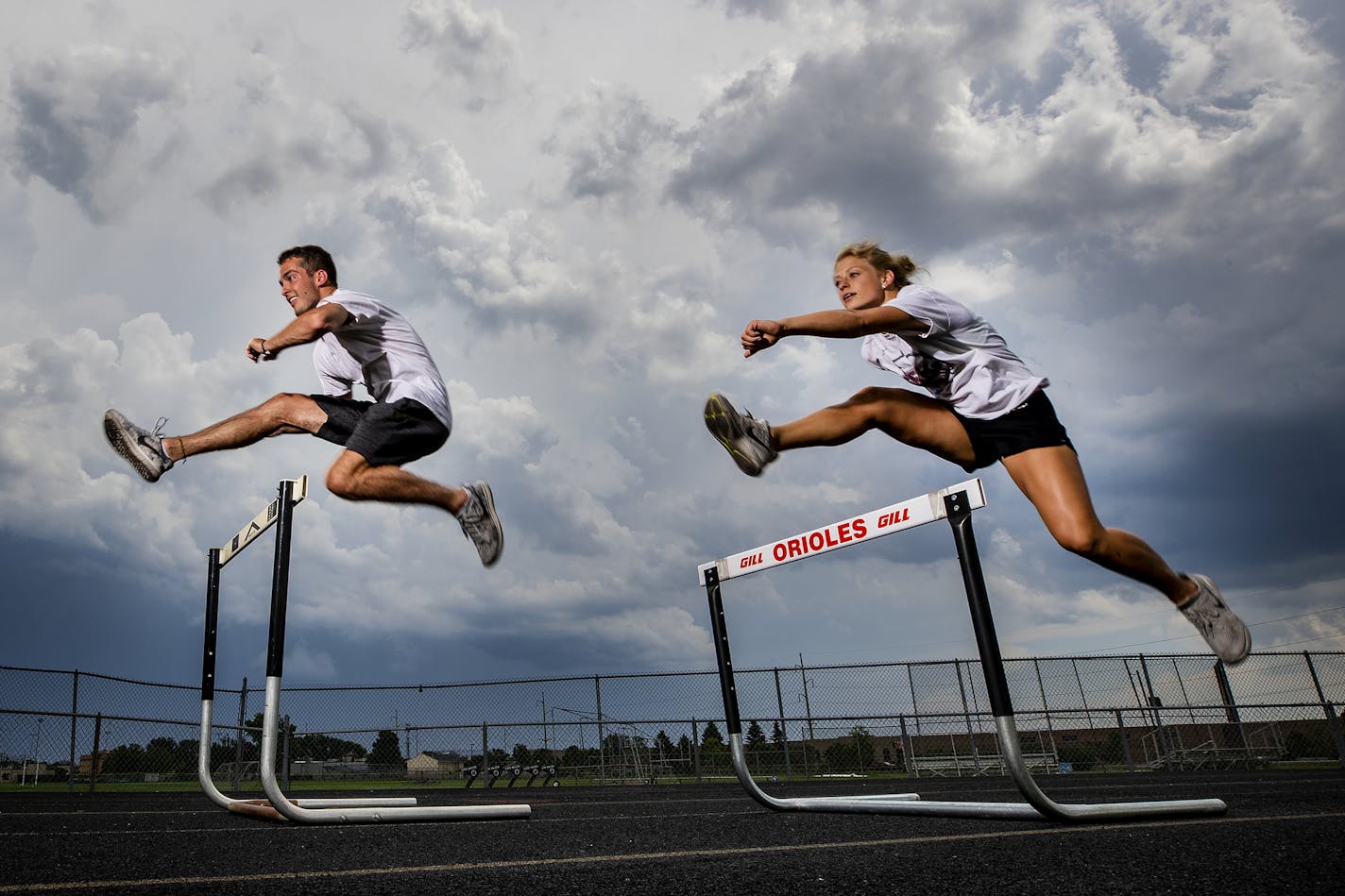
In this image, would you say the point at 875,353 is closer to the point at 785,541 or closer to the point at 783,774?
the point at 785,541

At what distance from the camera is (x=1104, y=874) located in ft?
7.07

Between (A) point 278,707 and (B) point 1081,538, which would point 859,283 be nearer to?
(B) point 1081,538

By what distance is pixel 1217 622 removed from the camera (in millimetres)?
3471

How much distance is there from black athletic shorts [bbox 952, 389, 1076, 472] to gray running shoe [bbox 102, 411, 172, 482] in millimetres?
3675

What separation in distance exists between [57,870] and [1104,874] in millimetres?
2872

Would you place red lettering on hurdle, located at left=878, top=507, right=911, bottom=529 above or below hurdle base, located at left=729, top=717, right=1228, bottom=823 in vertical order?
above

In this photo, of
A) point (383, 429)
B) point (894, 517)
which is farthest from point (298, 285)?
point (894, 517)

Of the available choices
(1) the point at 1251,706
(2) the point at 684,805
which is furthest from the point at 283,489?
(1) the point at 1251,706

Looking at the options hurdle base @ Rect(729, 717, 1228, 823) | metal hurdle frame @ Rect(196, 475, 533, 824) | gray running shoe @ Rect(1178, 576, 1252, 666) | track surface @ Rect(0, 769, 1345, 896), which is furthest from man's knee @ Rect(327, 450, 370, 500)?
gray running shoe @ Rect(1178, 576, 1252, 666)

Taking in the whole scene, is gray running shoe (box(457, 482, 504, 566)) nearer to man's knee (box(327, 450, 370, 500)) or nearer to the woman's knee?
man's knee (box(327, 450, 370, 500))

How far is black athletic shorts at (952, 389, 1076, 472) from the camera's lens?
10.8ft

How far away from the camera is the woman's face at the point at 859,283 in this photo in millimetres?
3783

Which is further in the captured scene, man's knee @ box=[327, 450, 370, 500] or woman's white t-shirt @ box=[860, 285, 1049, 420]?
man's knee @ box=[327, 450, 370, 500]

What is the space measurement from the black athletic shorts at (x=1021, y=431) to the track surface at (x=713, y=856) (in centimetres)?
132
